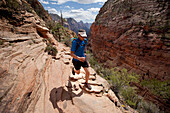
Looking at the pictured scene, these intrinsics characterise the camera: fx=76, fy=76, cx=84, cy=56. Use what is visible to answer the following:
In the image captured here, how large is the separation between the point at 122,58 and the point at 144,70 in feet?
12.4

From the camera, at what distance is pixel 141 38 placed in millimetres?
11141

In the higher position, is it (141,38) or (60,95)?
(141,38)

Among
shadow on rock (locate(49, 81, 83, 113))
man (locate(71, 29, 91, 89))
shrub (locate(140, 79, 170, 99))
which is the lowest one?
shrub (locate(140, 79, 170, 99))

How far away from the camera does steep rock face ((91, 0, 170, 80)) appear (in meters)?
9.29

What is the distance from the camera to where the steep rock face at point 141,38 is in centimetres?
929

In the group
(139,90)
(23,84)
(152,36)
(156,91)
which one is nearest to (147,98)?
(139,90)

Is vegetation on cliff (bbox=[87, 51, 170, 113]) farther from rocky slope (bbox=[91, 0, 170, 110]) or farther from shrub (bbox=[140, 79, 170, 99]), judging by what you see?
rocky slope (bbox=[91, 0, 170, 110])

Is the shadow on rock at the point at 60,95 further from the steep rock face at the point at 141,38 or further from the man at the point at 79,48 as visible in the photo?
the steep rock face at the point at 141,38

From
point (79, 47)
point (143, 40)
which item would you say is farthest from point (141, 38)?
point (79, 47)

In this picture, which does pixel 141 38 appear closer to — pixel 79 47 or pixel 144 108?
pixel 144 108

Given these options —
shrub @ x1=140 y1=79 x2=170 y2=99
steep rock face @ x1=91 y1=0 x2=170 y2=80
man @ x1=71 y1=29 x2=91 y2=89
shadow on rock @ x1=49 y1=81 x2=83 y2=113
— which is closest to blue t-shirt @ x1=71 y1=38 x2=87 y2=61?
man @ x1=71 y1=29 x2=91 y2=89

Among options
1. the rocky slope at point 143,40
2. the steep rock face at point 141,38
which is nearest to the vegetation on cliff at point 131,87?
the rocky slope at point 143,40

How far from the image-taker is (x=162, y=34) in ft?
30.8

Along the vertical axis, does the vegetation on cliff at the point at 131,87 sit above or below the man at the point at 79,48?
below
